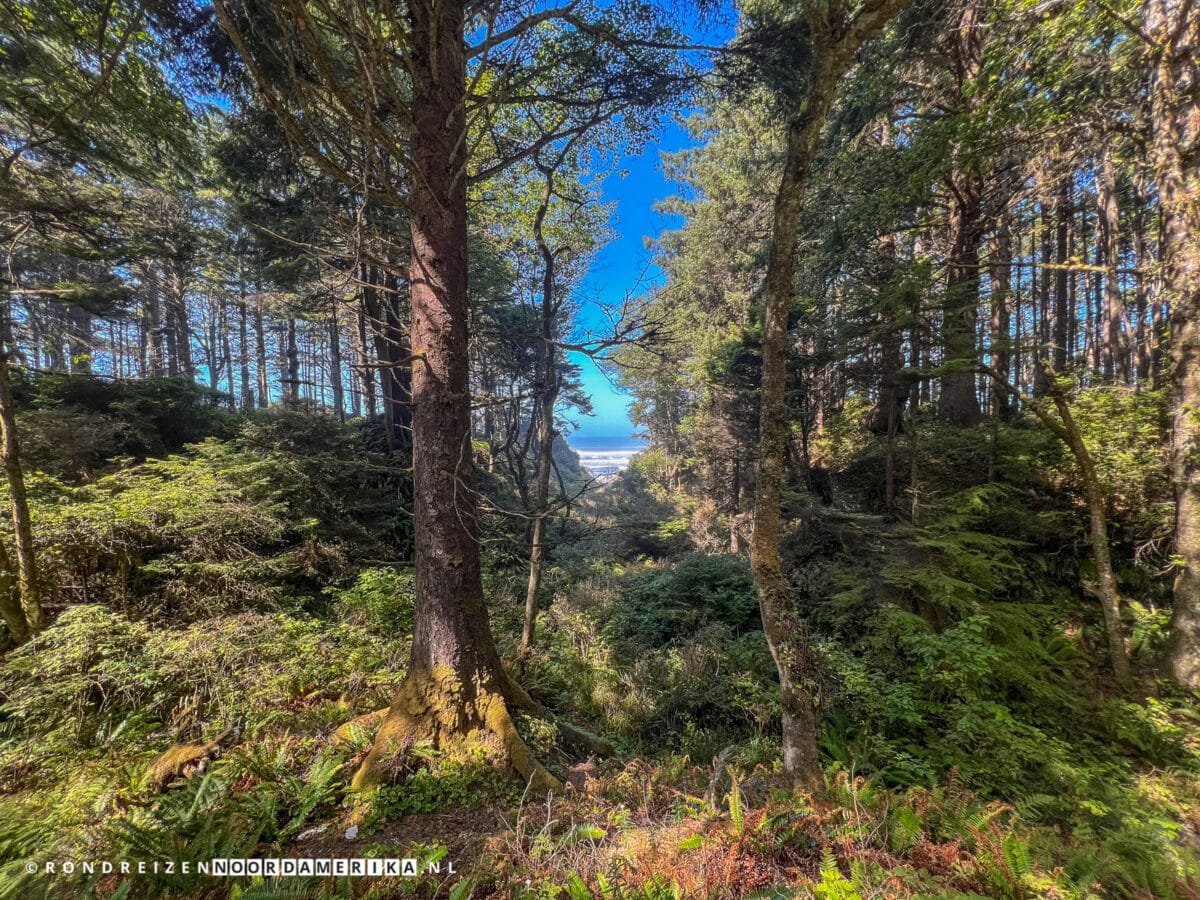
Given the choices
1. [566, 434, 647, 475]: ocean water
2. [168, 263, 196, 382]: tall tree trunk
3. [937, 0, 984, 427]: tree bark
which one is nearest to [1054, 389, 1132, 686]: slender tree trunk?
[937, 0, 984, 427]: tree bark

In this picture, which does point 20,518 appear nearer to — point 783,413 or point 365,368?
point 365,368

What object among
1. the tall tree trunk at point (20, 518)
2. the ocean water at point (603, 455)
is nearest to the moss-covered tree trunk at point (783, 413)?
the ocean water at point (603, 455)

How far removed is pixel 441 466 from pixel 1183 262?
8000mm

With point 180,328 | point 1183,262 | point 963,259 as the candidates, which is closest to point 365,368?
point 1183,262

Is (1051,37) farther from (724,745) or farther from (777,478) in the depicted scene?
(724,745)

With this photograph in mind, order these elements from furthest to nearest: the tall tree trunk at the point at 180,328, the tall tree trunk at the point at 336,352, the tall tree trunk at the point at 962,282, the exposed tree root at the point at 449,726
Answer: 1. the tall tree trunk at the point at 180,328
2. the tall tree trunk at the point at 336,352
3. the tall tree trunk at the point at 962,282
4. the exposed tree root at the point at 449,726

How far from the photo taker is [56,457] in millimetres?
6000

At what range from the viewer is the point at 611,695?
5305 millimetres

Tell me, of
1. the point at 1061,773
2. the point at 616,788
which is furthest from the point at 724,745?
the point at 1061,773

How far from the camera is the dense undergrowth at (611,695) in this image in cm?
241

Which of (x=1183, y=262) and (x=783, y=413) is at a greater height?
(x=1183, y=262)

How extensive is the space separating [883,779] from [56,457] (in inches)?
451

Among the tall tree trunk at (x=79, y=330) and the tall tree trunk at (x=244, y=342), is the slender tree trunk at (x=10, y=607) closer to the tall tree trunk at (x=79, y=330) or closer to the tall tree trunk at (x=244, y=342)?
the tall tree trunk at (x=79, y=330)

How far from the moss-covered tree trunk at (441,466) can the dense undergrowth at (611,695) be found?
35 centimetres
